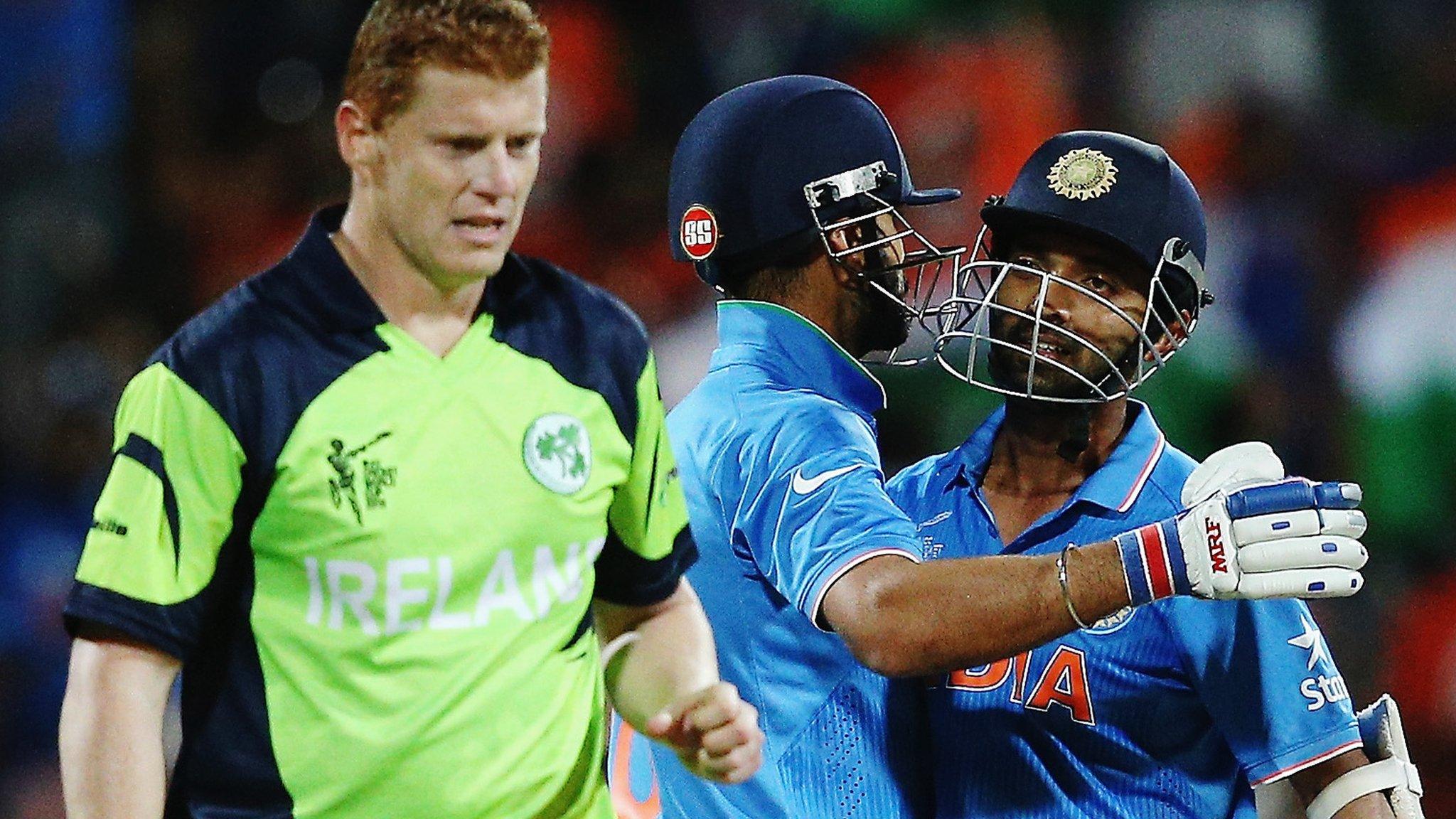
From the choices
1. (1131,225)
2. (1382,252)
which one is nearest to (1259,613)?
(1131,225)

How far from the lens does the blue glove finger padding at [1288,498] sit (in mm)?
2650

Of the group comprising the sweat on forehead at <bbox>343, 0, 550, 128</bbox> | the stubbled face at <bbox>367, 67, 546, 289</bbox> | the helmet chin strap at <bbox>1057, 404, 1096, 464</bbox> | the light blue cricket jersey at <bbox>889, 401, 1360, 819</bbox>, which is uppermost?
the sweat on forehead at <bbox>343, 0, 550, 128</bbox>

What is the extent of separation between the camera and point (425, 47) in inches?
89.2

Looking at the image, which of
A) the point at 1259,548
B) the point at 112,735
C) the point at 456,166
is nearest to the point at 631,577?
the point at 456,166

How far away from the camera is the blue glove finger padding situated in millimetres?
2650

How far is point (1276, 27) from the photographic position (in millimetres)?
7207

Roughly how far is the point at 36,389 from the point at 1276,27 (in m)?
5.01

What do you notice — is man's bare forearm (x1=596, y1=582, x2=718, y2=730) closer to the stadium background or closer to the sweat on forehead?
the sweat on forehead

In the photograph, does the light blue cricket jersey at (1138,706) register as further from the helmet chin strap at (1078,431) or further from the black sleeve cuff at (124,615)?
the black sleeve cuff at (124,615)

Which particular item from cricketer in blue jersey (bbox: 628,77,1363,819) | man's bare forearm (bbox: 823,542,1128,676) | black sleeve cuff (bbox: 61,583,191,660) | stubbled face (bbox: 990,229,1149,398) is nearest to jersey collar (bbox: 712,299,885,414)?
cricketer in blue jersey (bbox: 628,77,1363,819)

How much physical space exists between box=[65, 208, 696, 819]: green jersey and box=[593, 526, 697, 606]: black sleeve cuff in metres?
0.15

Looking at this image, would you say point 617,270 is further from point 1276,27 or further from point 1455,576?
point 1455,576

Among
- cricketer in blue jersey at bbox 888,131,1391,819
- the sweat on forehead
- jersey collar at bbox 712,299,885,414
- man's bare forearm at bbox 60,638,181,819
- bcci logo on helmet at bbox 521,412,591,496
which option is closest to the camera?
man's bare forearm at bbox 60,638,181,819

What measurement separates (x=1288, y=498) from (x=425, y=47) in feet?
4.48
